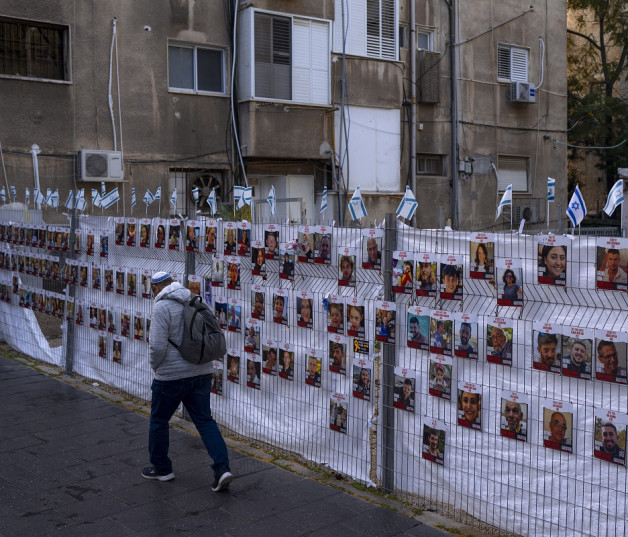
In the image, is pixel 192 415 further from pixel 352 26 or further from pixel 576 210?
pixel 352 26

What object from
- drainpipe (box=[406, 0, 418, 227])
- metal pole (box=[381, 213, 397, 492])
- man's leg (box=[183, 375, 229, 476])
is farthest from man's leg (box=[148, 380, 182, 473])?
drainpipe (box=[406, 0, 418, 227])

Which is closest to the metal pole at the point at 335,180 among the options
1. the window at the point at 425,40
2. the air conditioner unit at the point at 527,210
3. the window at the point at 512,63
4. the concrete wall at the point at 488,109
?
the concrete wall at the point at 488,109

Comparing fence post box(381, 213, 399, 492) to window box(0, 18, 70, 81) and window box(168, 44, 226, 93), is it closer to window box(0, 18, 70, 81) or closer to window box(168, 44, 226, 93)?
window box(0, 18, 70, 81)

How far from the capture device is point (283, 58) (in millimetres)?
18078

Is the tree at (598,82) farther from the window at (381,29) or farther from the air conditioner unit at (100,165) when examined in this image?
the air conditioner unit at (100,165)

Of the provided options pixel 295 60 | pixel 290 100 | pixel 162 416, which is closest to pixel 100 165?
pixel 290 100

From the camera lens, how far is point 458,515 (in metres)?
5.70

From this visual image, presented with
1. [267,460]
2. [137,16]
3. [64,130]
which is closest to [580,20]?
[137,16]

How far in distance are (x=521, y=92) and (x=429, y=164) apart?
333cm

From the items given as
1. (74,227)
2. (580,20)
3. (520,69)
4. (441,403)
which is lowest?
(441,403)

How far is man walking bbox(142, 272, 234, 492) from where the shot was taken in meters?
6.26

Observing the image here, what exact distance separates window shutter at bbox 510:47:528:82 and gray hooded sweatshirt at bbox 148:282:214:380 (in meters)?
18.7

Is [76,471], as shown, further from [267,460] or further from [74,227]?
[74,227]

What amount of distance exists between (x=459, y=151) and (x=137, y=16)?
9.13 m
